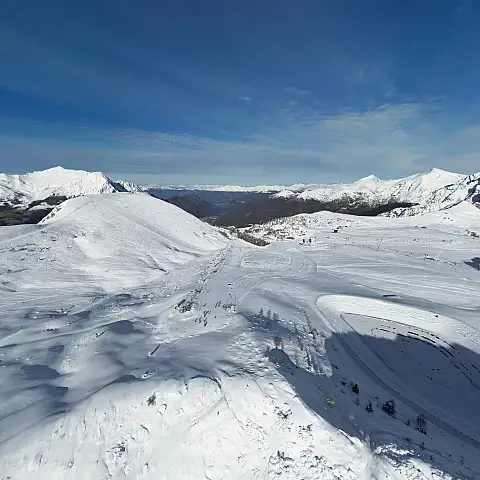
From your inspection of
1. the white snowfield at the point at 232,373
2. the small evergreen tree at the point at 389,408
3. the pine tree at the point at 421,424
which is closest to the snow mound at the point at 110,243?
the white snowfield at the point at 232,373

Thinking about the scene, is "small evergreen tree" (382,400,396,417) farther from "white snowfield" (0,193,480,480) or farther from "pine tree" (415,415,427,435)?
"pine tree" (415,415,427,435)

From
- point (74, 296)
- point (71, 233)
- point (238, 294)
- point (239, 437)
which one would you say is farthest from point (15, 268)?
point (239, 437)

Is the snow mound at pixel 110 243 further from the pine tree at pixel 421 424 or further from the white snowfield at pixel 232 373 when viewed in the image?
the pine tree at pixel 421 424

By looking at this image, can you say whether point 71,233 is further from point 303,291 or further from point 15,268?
point 303,291

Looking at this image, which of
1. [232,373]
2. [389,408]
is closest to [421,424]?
[389,408]

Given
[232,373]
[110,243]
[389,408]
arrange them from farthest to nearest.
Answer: [110,243] → [389,408] → [232,373]

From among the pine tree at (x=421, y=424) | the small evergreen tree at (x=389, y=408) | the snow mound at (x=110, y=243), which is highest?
the snow mound at (x=110, y=243)

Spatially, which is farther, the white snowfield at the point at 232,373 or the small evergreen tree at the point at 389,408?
the small evergreen tree at the point at 389,408

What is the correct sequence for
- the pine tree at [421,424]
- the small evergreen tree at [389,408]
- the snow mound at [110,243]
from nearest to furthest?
the pine tree at [421,424], the small evergreen tree at [389,408], the snow mound at [110,243]

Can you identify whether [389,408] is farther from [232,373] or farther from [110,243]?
[110,243]

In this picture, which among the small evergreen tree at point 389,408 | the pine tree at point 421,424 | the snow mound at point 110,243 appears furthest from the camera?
the snow mound at point 110,243
